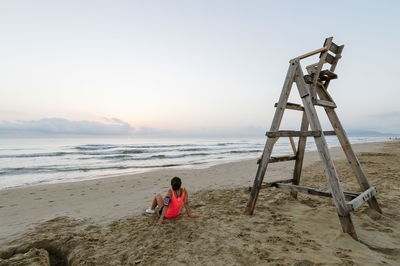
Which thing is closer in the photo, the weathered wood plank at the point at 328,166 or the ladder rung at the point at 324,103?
the weathered wood plank at the point at 328,166

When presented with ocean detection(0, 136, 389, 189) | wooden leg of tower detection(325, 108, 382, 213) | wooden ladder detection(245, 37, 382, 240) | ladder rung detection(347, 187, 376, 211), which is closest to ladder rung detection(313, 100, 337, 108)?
wooden ladder detection(245, 37, 382, 240)

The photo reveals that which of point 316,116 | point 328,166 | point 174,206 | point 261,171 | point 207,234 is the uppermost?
point 316,116

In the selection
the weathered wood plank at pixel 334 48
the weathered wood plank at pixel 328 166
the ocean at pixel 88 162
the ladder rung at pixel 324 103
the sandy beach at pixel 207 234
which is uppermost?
the weathered wood plank at pixel 334 48

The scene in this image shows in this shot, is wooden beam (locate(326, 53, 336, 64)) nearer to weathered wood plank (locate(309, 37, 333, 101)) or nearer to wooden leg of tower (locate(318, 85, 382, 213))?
weathered wood plank (locate(309, 37, 333, 101))

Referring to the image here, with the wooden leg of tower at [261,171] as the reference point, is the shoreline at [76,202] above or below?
below

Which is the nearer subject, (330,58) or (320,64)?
(320,64)

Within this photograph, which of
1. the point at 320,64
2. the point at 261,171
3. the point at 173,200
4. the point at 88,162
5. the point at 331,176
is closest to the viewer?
the point at 331,176

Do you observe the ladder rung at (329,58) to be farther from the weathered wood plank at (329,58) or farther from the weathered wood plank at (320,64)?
the weathered wood plank at (320,64)

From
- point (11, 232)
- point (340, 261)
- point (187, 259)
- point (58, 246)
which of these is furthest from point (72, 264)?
point (340, 261)

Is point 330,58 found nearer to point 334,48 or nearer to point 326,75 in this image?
point 334,48

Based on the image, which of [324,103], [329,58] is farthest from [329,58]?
[324,103]

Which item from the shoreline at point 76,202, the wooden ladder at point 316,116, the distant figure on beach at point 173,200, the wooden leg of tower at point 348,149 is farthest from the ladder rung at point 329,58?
the shoreline at point 76,202

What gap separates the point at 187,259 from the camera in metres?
2.72

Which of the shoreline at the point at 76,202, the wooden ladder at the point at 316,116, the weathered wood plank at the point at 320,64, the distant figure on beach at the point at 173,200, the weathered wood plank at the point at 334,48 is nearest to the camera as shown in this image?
the wooden ladder at the point at 316,116
